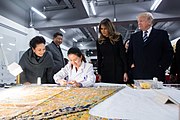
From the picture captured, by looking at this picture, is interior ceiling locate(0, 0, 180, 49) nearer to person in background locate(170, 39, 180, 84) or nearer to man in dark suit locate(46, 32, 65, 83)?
man in dark suit locate(46, 32, 65, 83)

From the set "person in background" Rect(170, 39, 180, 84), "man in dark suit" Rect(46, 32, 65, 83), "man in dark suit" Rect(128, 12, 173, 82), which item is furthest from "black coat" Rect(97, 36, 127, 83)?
"man in dark suit" Rect(46, 32, 65, 83)

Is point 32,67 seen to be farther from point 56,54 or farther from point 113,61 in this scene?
point 113,61

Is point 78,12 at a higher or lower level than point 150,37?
higher

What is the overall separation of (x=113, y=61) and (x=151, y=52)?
389 millimetres

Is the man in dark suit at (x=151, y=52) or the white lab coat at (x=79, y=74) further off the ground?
the man in dark suit at (x=151, y=52)

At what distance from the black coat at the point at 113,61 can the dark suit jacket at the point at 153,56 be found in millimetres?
147

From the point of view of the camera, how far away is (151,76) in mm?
1777

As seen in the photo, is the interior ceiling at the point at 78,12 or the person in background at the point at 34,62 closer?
the person in background at the point at 34,62

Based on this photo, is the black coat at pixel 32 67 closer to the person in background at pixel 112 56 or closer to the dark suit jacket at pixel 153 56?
the person in background at pixel 112 56

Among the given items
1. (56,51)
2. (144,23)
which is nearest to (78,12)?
(56,51)

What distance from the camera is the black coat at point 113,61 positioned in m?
1.89

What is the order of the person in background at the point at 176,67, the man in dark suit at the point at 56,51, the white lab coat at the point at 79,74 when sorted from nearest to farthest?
the white lab coat at the point at 79,74 < the person in background at the point at 176,67 < the man in dark suit at the point at 56,51

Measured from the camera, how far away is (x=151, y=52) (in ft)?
5.93

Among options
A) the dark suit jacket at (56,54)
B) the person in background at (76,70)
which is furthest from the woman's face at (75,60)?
the dark suit jacket at (56,54)
